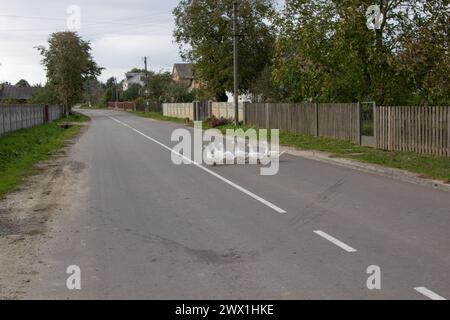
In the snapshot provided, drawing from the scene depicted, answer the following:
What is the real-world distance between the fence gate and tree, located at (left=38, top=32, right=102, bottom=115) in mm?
23267

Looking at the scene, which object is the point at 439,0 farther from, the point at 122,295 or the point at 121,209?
the point at 122,295

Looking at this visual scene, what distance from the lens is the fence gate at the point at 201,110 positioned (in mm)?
50375

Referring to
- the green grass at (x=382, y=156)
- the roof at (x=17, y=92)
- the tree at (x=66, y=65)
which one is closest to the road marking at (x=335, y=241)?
the green grass at (x=382, y=156)

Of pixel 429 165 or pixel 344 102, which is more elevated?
pixel 344 102

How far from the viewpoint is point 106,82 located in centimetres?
17275

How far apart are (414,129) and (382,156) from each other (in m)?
1.91

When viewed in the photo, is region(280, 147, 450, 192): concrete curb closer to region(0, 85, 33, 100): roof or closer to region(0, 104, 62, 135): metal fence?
region(0, 104, 62, 135): metal fence

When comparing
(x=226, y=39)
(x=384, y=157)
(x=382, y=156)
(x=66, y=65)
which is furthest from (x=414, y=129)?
(x=66, y=65)

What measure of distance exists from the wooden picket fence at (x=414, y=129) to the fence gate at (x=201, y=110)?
30282 millimetres

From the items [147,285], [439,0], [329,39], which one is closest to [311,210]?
[147,285]

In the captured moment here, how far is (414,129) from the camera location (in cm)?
1853

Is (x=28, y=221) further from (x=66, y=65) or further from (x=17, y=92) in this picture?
(x=17, y=92)

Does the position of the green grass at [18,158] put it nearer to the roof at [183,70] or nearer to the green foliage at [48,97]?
the green foliage at [48,97]
